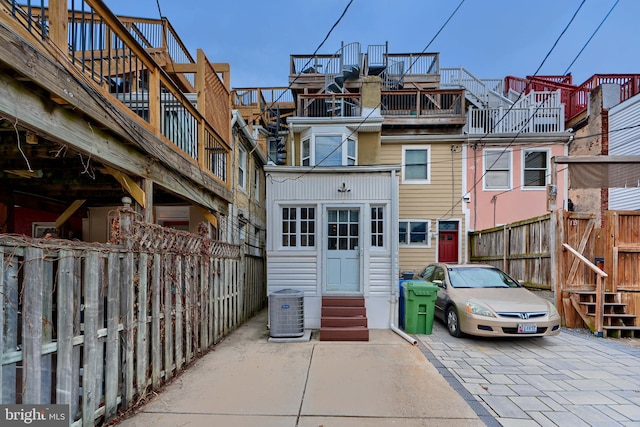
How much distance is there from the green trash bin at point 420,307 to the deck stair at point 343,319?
37.5 inches

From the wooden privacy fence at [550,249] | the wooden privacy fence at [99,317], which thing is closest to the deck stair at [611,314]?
the wooden privacy fence at [550,249]

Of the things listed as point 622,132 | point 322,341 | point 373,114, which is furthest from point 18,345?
point 622,132

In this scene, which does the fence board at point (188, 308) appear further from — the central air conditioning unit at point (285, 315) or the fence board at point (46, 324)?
the fence board at point (46, 324)

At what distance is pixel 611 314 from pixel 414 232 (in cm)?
578

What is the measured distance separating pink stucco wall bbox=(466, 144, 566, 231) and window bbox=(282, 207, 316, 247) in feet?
22.3

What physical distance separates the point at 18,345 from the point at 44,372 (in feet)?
0.99

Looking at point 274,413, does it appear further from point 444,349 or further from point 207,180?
point 207,180

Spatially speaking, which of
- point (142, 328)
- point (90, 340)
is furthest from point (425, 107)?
point (90, 340)

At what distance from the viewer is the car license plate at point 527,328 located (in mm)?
5551

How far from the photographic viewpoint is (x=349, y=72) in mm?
13578

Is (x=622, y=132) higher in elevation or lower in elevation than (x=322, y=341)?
higher

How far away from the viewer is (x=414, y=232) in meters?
11.5

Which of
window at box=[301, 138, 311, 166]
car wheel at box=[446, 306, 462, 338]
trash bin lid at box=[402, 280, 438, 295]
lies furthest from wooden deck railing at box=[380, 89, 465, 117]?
car wheel at box=[446, 306, 462, 338]

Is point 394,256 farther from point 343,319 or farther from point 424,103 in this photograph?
point 424,103
